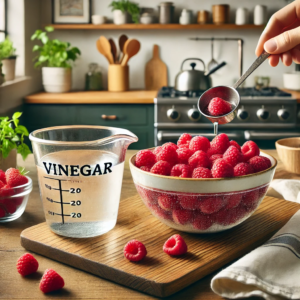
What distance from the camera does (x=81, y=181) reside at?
762 mm

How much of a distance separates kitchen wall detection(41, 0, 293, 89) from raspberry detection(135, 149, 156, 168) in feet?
8.78

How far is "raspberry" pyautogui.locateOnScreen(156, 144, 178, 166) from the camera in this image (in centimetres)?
79

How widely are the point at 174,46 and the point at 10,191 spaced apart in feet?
8.97

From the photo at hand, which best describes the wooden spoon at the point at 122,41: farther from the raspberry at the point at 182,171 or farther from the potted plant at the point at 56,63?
the raspberry at the point at 182,171

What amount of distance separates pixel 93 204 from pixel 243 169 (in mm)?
267

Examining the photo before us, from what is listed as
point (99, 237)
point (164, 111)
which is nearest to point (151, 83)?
point (164, 111)

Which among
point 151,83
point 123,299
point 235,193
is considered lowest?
point 123,299

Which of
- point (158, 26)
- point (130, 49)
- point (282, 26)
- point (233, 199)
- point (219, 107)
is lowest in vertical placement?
point (233, 199)

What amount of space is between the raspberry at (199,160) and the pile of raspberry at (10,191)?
0.35 metres

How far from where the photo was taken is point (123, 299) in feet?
1.99

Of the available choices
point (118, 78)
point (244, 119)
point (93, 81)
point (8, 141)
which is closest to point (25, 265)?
point (8, 141)

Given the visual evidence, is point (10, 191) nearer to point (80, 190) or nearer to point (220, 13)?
point (80, 190)

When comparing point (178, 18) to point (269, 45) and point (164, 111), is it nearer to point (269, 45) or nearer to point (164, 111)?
point (164, 111)

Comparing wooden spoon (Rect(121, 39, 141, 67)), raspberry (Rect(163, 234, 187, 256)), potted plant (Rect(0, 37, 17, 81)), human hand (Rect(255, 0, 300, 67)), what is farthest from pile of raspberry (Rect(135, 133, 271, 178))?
wooden spoon (Rect(121, 39, 141, 67))
